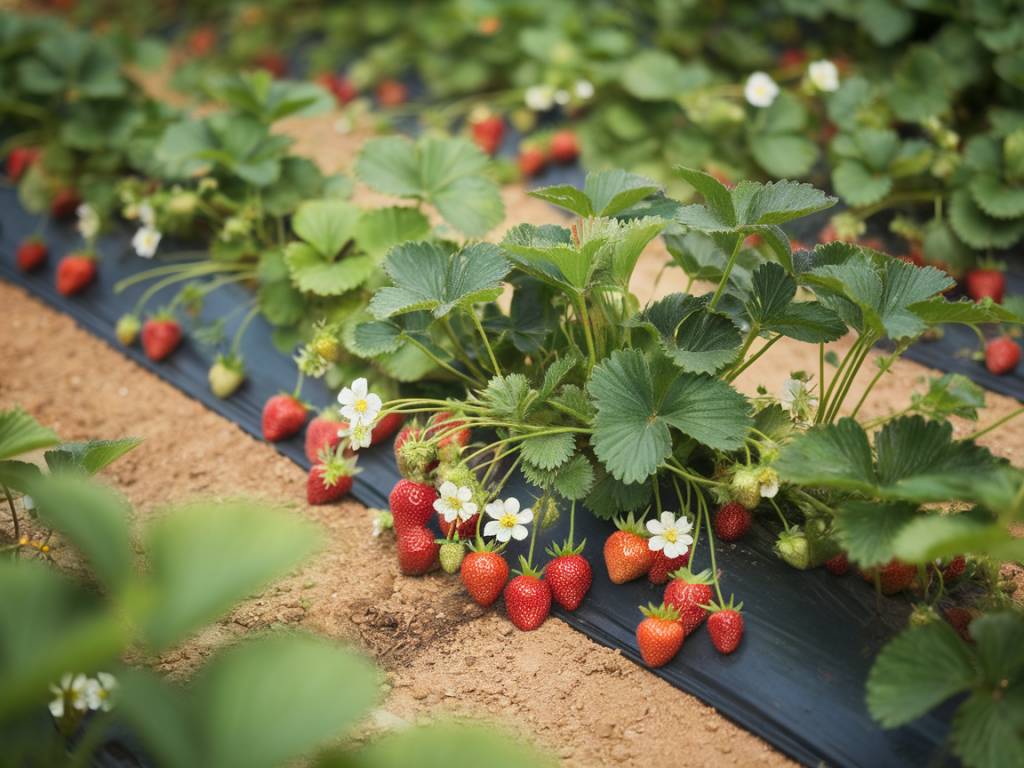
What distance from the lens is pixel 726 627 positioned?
1.68m

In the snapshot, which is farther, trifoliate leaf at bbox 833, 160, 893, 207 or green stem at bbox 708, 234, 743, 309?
trifoliate leaf at bbox 833, 160, 893, 207

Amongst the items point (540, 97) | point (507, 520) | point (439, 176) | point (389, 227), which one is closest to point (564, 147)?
point (540, 97)

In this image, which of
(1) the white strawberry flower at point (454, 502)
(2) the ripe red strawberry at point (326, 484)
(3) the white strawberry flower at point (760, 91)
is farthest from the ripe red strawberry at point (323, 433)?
(3) the white strawberry flower at point (760, 91)

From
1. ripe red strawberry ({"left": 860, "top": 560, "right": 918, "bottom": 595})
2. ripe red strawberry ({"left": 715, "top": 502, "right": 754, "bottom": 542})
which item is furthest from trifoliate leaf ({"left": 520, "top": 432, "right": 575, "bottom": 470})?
ripe red strawberry ({"left": 860, "top": 560, "right": 918, "bottom": 595})

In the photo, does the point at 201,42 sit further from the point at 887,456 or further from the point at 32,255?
the point at 887,456

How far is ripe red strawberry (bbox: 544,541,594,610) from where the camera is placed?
5.96 feet

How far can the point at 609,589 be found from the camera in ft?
6.10

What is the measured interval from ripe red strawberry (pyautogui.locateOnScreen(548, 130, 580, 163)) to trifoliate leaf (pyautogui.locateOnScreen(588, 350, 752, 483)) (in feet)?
6.11

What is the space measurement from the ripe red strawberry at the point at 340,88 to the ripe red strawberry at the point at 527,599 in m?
2.91

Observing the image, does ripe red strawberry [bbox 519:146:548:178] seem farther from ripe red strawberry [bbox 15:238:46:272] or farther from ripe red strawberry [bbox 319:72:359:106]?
ripe red strawberry [bbox 15:238:46:272]

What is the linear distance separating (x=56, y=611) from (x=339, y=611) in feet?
2.75

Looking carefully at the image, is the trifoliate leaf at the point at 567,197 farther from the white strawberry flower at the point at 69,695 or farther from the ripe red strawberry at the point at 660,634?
the white strawberry flower at the point at 69,695

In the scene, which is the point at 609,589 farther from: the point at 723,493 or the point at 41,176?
the point at 41,176

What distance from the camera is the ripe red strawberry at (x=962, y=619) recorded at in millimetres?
1604
